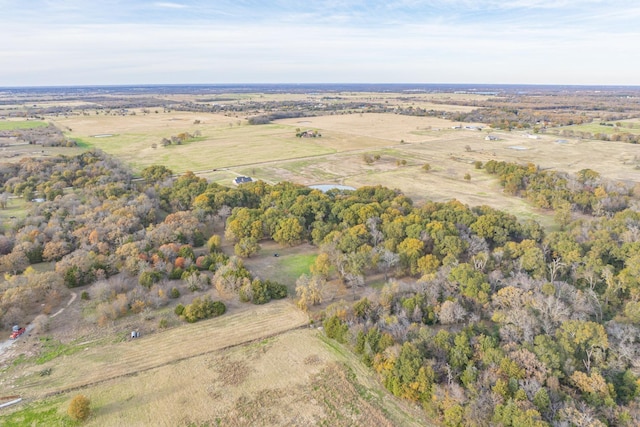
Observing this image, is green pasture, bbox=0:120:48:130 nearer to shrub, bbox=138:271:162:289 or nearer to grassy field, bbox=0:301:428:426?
shrub, bbox=138:271:162:289

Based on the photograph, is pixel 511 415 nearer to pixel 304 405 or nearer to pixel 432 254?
pixel 304 405

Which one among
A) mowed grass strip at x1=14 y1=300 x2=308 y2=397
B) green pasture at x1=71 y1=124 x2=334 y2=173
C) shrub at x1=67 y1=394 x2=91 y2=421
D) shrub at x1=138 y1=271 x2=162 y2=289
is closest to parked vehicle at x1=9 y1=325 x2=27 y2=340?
mowed grass strip at x1=14 y1=300 x2=308 y2=397

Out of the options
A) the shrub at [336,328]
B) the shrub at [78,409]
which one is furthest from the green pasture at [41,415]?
the shrub at [336,328]

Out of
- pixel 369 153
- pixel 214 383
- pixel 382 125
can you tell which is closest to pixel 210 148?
pixel 369 153

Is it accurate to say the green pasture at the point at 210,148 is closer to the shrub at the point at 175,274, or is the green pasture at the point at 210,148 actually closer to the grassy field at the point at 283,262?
the grassy field at the point at 283,262

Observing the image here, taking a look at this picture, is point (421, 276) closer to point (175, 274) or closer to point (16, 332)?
point (175, 274)

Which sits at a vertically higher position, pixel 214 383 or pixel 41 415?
pixel 214 383
